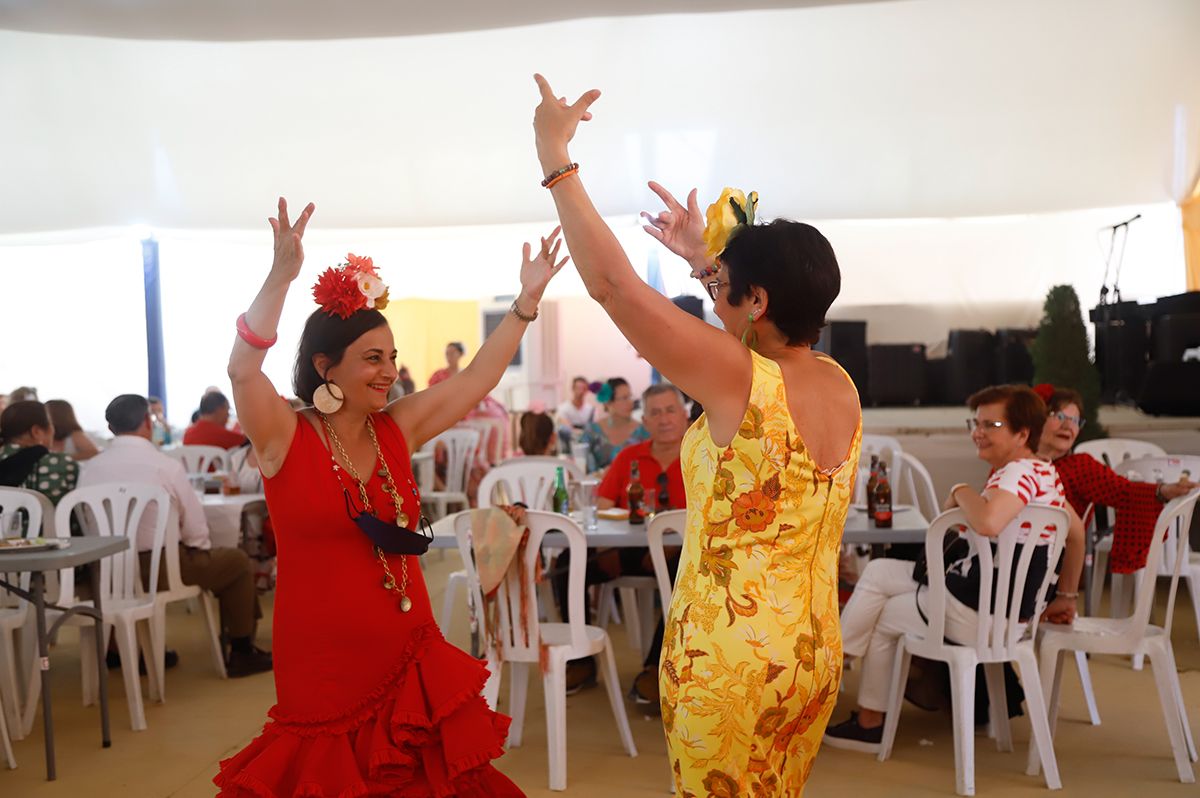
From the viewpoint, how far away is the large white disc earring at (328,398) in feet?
7.63

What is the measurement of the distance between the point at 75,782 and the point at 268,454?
260 centimetres

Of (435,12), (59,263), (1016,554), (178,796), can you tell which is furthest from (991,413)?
(59,263)

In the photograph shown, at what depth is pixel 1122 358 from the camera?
31.5 ft

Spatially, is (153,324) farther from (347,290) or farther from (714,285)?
(714,285)

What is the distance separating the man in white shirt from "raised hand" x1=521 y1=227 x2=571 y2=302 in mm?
3288

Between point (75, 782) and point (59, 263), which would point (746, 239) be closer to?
point (75, 782)

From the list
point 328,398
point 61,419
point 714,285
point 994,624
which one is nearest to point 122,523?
point 61,419

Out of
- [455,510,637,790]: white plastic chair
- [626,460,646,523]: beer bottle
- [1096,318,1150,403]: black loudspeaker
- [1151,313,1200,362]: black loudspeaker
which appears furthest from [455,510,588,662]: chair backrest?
[1096,318,1150,403]: black loudspeaker

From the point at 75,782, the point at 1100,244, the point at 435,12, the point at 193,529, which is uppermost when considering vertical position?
the point at 435,12

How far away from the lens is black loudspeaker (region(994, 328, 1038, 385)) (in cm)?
1076

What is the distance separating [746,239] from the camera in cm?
179

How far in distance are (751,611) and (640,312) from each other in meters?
0.49

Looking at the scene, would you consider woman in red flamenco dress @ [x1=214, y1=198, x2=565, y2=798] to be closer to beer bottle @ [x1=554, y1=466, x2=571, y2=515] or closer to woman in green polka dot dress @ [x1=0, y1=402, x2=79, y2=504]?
beer bottle @ [x1=554, y1=466, x2=571, y2=515]

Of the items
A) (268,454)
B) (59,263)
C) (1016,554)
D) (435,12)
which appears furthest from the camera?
(59,263)
